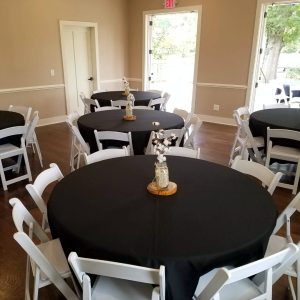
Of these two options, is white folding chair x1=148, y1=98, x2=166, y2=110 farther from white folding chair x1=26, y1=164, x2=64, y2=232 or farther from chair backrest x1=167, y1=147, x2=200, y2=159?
white folding chair x1=26, y1=164, x2=64, y2=232

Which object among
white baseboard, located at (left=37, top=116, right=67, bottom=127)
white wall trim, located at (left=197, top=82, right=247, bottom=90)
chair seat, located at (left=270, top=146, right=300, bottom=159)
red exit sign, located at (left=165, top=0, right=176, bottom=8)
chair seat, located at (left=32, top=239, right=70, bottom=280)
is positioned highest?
red exit sign, located at (left=165, top=0, right=176, bottom=8)

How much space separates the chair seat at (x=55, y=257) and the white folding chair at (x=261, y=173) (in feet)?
4.66

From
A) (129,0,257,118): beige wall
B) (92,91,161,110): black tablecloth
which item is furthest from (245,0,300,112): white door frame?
(92,91,161,110): black tablecloth

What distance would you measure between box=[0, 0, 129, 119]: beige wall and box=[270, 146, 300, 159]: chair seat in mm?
5011

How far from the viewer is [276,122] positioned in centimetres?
349

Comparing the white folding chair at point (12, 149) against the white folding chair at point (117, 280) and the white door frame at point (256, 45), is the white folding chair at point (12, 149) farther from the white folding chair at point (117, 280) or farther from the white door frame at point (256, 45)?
the white door frame at point (256, 45)

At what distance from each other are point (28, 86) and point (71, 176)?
4.66 metres

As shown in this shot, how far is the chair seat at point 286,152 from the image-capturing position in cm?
318

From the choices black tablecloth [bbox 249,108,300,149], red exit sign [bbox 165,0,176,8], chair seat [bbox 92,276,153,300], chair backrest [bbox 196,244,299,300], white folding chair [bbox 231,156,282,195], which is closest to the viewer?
chair backrest [bbox 196,244,299,300]

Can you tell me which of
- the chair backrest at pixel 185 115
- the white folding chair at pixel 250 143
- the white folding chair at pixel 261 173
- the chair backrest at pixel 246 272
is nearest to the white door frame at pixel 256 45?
the white folding chair at pixel 250 143

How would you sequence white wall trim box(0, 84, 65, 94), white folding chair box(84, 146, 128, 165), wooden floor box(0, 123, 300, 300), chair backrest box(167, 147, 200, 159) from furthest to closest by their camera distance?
white wall trim box(0, 84, 65, 94) < chair backrest box(167, 147, 200, 159) < white folding chair box(84, 146, 128, 165) < wooden floor box(0, 123, 300, 300)

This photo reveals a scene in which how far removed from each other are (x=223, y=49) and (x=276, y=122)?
324 centimetres

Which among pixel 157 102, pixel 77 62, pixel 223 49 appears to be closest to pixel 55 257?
pixel 157 102

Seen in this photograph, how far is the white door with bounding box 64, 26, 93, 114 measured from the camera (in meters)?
6.46
